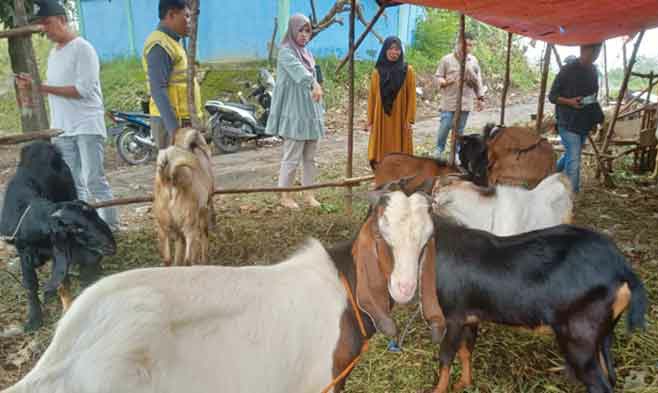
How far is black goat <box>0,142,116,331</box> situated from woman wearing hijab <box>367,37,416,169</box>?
3628mm

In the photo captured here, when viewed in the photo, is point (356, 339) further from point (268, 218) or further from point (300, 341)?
point (268, 218)

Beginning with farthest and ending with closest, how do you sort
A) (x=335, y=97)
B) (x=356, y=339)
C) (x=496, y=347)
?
(x=335, y=97) → (x=496, y=347) → (x=356, y=339)

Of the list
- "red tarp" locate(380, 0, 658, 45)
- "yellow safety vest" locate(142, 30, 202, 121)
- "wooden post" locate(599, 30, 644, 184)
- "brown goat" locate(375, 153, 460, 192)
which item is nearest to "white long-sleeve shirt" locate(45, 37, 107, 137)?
"yellow safety vest" locate(142, 30, 202, 121)

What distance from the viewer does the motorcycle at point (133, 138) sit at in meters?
8.55

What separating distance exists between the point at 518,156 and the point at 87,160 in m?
4.27

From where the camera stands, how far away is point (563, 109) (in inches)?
225

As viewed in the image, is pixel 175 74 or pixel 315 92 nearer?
pixel 175 74

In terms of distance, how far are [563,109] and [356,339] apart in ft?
16.5

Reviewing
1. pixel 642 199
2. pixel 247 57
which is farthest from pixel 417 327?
pixel 247 57

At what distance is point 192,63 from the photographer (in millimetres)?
4023

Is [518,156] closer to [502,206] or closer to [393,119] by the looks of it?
[502,206]

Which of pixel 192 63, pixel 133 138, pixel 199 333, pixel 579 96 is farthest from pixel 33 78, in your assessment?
pixel 579 96

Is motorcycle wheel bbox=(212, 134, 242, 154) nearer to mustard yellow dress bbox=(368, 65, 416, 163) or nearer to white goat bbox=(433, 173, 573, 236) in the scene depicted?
mustard yellow dress bbox=(368, 65, 416, 163)

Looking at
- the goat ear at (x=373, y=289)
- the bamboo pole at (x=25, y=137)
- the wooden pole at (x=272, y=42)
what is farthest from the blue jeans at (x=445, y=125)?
the wooden pole at (x=272, y=42)
